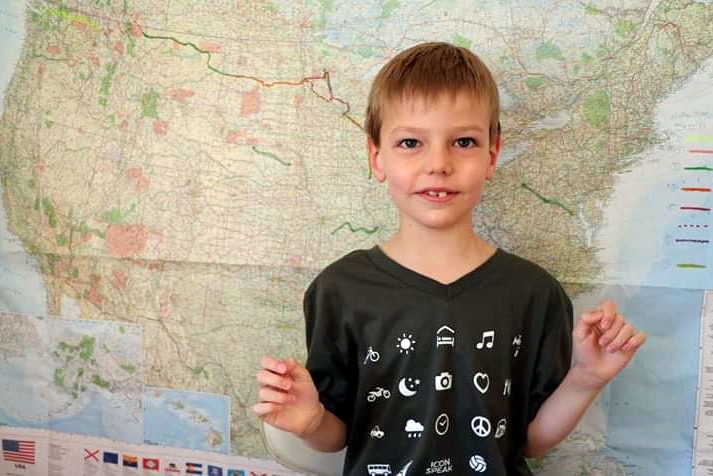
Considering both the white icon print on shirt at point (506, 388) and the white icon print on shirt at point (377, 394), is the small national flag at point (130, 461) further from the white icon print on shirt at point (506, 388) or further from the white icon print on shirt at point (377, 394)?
the white icon print on shirt at point (506, 388)

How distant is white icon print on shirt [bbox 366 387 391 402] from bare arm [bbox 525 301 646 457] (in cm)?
25

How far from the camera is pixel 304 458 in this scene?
43.8 inches

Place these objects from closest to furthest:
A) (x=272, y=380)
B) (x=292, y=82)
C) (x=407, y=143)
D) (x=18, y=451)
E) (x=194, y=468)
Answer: (x=272, y=380), (x=407, y=143), (x=292, y=82), (x=194, y=468), (x=18, y=451)

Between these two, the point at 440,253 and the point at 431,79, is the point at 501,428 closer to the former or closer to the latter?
the point at 440,253

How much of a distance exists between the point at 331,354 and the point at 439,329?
0.17 m

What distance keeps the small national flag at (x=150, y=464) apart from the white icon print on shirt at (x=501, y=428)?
2.65ft

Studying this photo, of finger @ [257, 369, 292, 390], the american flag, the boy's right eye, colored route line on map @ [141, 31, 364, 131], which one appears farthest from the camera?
the american flag

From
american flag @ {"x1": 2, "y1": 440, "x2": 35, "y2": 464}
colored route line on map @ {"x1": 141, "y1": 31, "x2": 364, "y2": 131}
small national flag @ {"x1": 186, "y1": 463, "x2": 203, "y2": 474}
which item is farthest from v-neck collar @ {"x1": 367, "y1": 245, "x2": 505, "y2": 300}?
american flag @ {"x1": 2, "y1": 440, "x2": 35, "y2": 464}

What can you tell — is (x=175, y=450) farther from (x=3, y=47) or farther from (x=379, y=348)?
(x=3, y=47)

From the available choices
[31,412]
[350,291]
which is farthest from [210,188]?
[31,412]

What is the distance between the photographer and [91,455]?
1.52 metres

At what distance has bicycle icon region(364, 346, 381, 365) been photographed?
1.02 m

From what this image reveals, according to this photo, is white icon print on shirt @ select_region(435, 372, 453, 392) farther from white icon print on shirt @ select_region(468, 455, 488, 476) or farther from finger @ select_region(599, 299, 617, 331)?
finger @ select_region(599, 299, 617, 331)

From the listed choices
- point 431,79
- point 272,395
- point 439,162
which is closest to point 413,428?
point 272,395
